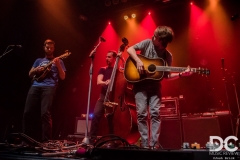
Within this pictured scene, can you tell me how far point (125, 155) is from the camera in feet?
5.15

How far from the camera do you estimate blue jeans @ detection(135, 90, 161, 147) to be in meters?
3.04

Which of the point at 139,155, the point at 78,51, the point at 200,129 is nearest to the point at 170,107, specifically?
the point at 200,129

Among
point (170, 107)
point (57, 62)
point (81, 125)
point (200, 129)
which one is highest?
point (57, 62)

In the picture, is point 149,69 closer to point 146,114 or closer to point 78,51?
point 146,114

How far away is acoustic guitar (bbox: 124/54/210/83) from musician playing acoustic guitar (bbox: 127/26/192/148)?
0.21 ft

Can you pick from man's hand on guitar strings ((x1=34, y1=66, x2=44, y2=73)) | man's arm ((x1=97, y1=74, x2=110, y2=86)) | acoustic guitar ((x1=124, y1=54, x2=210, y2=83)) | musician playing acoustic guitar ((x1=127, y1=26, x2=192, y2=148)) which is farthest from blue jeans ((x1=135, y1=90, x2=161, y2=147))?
man's hand on guitar strings ((x1=34, y1=66, x2=44, y2=73))

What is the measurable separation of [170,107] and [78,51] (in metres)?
4.19

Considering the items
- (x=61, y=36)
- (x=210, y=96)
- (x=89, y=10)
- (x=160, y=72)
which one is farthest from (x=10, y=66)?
(x=210, y=96)

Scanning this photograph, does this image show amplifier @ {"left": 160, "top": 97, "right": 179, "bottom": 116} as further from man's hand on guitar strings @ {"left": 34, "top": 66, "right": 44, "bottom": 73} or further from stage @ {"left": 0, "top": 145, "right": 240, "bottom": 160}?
stage @ {"left": 0, "top": 145, "right": 240, "bottom": 160}

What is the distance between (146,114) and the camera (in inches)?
125

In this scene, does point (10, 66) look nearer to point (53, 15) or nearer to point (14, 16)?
point (14, 16)

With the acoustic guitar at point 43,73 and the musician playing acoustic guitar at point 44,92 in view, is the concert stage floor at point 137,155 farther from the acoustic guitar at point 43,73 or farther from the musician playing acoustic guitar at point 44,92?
the acoustic guitar at point 43,73

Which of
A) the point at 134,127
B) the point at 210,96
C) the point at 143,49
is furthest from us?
the point at 210,96

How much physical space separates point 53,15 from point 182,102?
16.2 ft
